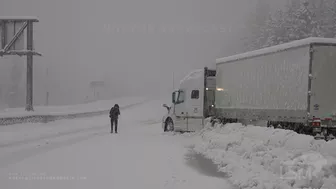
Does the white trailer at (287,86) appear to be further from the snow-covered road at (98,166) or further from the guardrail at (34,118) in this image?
the guardrail at (34,118)

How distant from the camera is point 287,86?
38.8 feet

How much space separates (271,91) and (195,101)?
504cm

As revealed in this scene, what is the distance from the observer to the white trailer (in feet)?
35.5

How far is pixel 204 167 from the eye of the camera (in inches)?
377

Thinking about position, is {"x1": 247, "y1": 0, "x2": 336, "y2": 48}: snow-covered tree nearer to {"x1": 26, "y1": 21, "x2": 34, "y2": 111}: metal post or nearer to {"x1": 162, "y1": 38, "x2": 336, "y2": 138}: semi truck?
{"x1": 162, "y1": 38, "x2": 336, "y2": 138}: semi truck

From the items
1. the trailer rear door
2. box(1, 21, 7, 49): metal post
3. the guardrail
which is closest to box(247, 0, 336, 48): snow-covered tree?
the guardrail

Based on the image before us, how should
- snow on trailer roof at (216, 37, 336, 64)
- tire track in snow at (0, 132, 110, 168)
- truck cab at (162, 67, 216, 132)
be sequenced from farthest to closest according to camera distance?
truck cab at (162, 67, 216, 132) < snow on trailer roof at (216, 37, 336, 64) < tire track in snow at (0, 132, 110, 168)

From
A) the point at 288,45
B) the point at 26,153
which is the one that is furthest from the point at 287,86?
the point at 26,153

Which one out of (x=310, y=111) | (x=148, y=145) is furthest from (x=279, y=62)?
(x=148, y=145)

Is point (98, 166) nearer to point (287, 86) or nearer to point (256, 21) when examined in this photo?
point (287, 86)

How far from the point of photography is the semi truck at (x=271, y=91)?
35.6ft

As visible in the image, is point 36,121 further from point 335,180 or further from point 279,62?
point 335,180

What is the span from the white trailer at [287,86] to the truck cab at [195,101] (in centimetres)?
141

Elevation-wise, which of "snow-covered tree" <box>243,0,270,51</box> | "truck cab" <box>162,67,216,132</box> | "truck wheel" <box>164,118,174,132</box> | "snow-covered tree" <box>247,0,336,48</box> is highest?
"snow-covered tree" <box>243,0,270,51</box>
